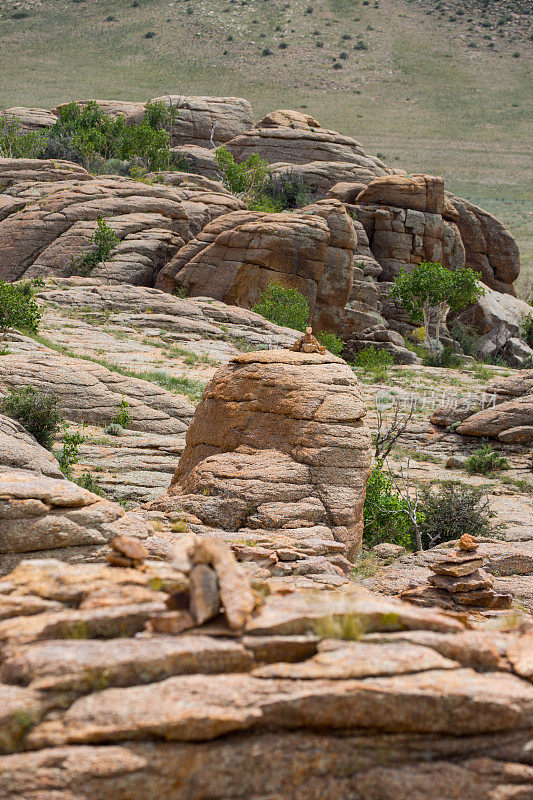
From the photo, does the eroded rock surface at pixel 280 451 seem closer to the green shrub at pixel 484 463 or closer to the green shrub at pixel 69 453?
the green shrub at pixel 69 453

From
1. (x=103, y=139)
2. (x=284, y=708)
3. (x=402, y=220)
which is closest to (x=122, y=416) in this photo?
(x=284, y=708)

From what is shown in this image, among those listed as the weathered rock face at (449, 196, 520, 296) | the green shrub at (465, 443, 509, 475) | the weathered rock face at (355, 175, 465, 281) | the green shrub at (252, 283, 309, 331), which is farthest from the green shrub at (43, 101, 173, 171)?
the green shrub at (465, 443, 509, 475)

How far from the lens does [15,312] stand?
30.0m

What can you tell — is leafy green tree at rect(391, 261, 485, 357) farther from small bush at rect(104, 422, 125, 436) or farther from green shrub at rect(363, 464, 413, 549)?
small bush at rect(104, 422, 125, 436)

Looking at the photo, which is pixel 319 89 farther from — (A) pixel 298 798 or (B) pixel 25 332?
(A) pixel 298 798

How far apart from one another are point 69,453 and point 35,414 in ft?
6.92

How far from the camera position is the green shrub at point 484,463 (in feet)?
94.3

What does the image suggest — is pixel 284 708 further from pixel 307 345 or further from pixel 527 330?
pixel 527 330

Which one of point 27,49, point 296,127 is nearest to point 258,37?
point 27,49

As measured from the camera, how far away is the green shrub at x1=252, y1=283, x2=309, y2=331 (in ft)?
150

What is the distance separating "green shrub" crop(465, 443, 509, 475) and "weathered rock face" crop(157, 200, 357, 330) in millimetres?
23635

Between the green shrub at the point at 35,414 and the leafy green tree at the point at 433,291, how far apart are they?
3699cm

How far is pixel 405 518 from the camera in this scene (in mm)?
20891

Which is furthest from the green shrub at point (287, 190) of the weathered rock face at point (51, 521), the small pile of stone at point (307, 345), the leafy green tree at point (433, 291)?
the weathered rock face at point (51, 521)
